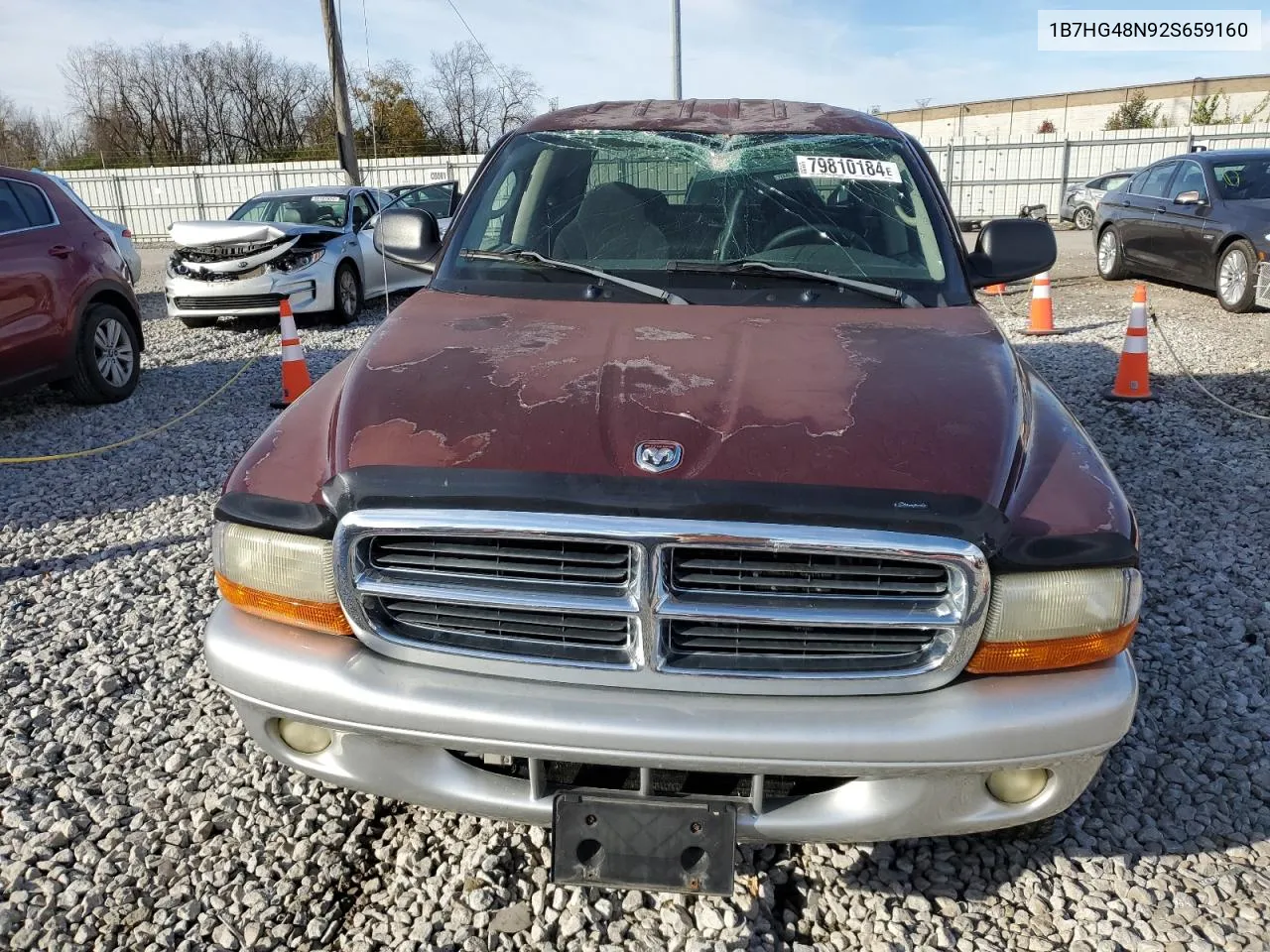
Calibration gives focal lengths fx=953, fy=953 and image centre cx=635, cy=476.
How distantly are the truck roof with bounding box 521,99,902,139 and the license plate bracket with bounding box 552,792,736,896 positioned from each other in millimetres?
2444

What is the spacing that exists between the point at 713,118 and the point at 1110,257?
11.1 metres

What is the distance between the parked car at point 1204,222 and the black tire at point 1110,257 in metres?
0.11

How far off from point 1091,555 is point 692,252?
1.65 meters

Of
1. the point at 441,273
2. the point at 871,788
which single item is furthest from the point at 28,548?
the point at 871,788

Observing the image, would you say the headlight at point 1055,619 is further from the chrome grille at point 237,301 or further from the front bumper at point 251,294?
the chrome grille at point 237,301

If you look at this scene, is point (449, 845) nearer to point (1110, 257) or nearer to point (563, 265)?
point (563, 265)

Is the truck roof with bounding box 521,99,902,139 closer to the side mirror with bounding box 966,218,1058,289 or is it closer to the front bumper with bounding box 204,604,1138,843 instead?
the side mirror with bounding box 966,218,1058,289

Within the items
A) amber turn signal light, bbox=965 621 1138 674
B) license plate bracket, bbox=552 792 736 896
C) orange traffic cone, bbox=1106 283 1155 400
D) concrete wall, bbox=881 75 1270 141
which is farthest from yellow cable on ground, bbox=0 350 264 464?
concrete wall, bbox=881 75 1270 141

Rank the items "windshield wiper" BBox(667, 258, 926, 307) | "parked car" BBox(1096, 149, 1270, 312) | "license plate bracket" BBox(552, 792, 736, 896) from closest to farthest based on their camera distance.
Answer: "license plate bracket" BBox(552, 792, 736, 896)
"windshield wiper" BBox(667, 258, 926, 307)
"parked car" BBox(1096, 149, 1270, 312)

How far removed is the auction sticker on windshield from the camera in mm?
3289

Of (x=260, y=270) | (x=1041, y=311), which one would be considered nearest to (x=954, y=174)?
(x=1041, y=311)

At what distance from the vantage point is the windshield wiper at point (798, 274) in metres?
2.86

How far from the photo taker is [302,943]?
2221mm

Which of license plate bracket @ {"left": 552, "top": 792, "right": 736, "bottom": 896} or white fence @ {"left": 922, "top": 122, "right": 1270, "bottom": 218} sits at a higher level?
white fence @ {"left": 922, "top": 122, "right": 1270, "bottom": 218}
